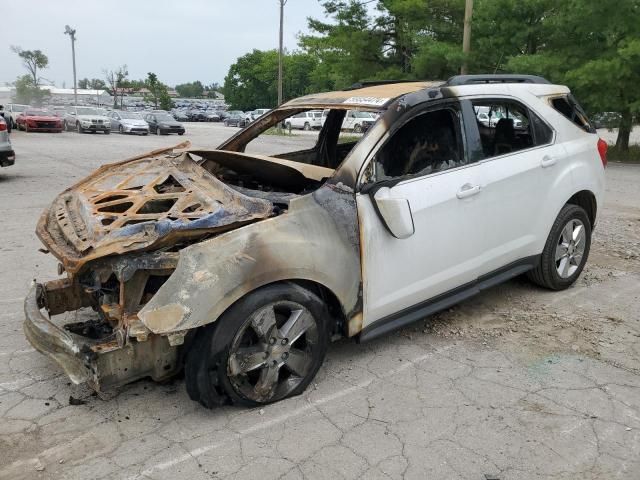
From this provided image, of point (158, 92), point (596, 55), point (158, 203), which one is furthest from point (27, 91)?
point (158, 203)

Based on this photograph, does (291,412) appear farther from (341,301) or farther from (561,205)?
(561,205)

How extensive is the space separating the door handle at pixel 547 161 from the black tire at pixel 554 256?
1.52 ft

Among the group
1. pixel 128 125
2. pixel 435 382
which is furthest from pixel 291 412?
pixel 128 125

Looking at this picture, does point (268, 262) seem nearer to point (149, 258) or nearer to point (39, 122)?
Answer: point (149, 258)

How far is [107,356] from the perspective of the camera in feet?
8.93

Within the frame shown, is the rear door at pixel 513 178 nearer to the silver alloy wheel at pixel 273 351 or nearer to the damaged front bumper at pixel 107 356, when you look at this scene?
the silver alloy wheel at pixel 273 351

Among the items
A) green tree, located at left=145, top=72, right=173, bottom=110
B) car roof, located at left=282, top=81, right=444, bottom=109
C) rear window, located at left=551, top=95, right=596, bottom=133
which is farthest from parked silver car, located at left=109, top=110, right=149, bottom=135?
green tree, located at left=145, top=72, right=173, bottom=110

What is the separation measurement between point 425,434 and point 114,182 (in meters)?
2.65

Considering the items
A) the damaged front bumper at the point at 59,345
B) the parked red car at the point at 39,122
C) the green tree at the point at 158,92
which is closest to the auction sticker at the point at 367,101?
the damaged front bumper at the point at 59,345

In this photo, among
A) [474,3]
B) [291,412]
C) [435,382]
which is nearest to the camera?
[291,412]

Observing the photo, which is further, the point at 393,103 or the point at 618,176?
the point at 618,176

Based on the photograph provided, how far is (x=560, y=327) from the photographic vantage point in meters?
4.16

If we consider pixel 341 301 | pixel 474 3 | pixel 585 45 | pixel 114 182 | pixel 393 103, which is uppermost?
pixel 474 3

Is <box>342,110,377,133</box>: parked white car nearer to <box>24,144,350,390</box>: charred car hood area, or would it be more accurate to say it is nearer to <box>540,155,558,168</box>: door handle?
<box>24,144,350,390</box>: charred car hood area
